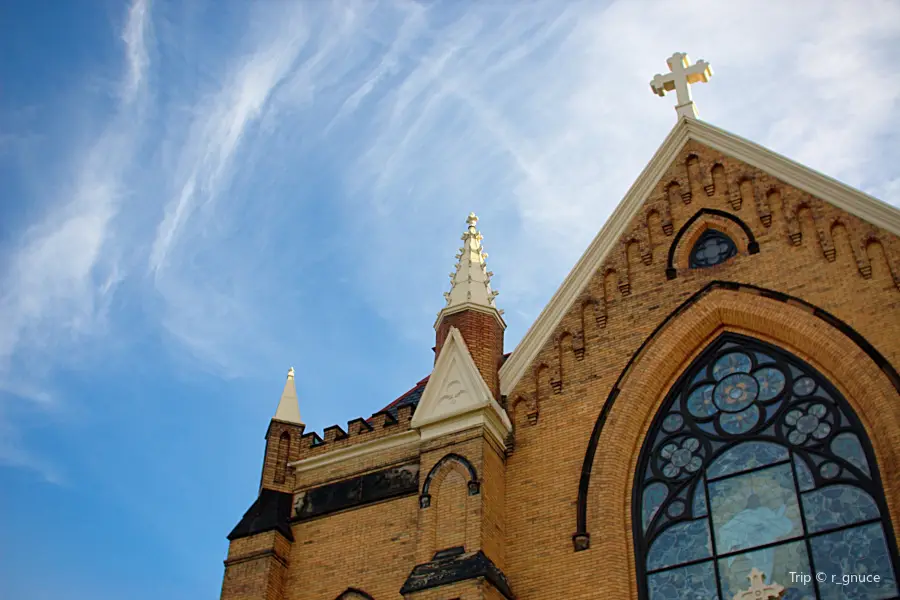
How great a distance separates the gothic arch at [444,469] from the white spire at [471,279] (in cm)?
257

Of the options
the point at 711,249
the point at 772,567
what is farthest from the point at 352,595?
the point at 711,249

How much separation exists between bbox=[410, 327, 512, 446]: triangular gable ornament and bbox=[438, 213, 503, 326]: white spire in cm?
73

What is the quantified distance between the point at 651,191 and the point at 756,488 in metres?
4.90

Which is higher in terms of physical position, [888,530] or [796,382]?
[796,382]

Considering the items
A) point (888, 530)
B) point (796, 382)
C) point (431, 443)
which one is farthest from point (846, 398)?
point (431, 443)

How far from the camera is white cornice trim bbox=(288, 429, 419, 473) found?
14.6m

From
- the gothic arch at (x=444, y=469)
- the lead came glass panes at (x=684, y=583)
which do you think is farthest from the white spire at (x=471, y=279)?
the lead came glass panes at (x=684, y=583)

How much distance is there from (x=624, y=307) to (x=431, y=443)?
3071mm

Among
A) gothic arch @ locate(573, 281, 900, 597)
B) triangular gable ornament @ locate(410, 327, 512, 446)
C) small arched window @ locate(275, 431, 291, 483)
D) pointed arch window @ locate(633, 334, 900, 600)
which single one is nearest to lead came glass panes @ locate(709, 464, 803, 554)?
pointed arch window @ locate(633, 334, 900, 600)

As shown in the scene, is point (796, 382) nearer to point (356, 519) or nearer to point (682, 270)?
point (682, 270)

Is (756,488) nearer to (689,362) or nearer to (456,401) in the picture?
(689,362)

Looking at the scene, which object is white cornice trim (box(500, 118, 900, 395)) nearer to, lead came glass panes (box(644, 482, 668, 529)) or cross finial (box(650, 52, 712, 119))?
cross finial (box(650, 52, 712, 119))

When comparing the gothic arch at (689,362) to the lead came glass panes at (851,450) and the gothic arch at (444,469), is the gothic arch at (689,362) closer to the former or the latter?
the lead came glass panes at (851,450)

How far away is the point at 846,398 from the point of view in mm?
12062
